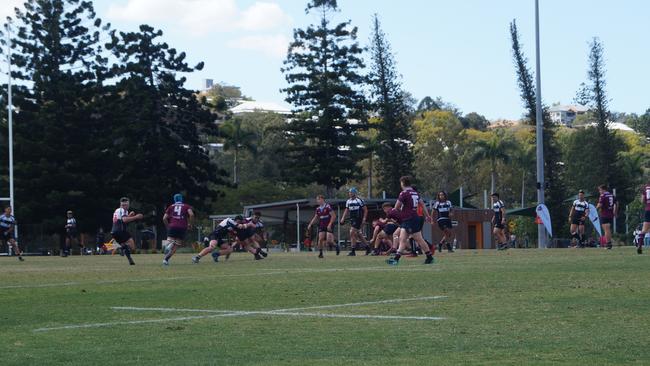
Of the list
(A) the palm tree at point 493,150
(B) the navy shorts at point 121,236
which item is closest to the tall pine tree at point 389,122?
(A) the palm tree at point 493,150

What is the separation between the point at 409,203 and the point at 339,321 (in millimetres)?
12819

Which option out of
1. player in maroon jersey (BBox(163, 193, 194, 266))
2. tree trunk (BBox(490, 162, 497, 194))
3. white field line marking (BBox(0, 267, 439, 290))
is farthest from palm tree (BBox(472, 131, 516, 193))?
white field line marking (BBox(0, 267, 439, 290))

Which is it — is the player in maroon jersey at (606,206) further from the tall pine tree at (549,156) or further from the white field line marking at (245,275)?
the tall pine tree at (549,156)

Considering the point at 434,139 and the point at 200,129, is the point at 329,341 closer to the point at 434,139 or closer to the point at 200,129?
the point at 200,129

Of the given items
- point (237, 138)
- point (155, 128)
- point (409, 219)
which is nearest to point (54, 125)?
point (155, 128)

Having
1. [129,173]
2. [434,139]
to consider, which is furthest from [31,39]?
[434,139]

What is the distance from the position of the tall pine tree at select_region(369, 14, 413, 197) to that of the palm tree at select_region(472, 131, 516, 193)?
30.9 metres

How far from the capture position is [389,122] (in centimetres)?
8488

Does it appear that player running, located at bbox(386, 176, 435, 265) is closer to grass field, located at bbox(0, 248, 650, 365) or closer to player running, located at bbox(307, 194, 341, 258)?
grass field, located at bbox(0, 248, 650, 365)

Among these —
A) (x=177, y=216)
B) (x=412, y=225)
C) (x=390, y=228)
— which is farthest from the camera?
(x=390, y=228)

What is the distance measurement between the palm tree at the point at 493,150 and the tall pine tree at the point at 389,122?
30933 millimetres

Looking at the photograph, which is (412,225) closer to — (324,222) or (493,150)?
(324,222)

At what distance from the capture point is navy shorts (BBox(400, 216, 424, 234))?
2356 centimetres

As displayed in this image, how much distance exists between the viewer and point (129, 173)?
247ft
